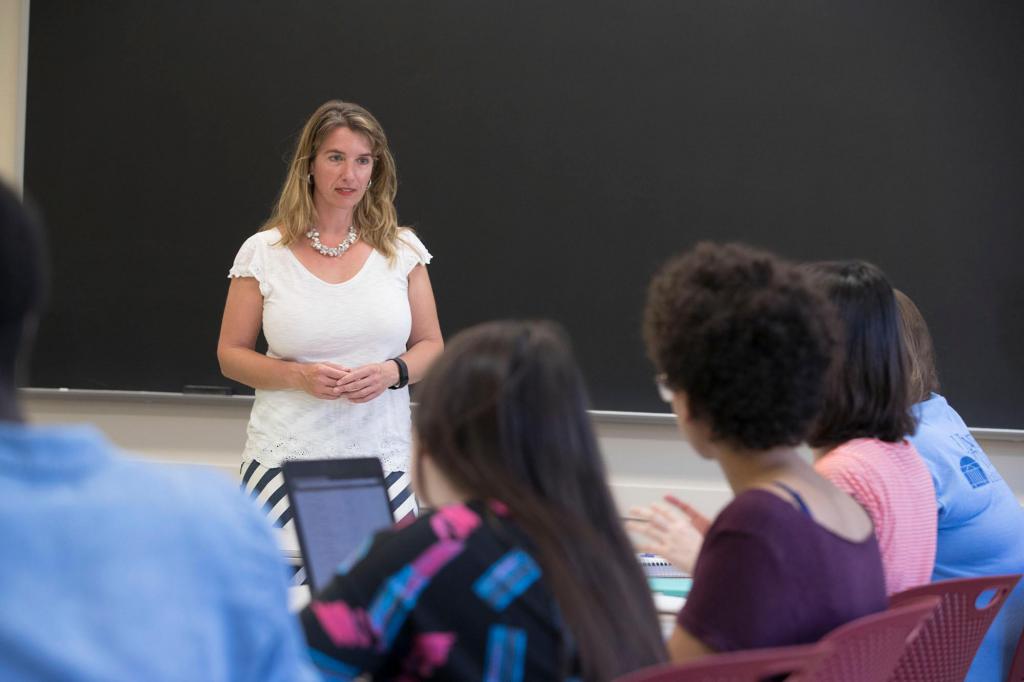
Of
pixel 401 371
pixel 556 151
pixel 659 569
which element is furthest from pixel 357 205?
pixel 659 569

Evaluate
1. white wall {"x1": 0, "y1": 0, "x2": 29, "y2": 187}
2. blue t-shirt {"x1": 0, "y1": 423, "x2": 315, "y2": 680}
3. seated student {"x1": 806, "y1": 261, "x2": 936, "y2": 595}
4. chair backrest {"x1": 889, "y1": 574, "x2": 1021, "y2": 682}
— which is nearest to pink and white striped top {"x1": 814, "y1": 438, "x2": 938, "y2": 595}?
seated student {"x1": 806, "y1": 261, "x2": 936, "y2": 595}

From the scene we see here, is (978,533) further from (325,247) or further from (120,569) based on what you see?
(120,569)

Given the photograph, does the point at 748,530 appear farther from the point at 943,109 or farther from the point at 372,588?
the point at 943,109

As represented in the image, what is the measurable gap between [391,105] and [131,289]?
1238 millimetres

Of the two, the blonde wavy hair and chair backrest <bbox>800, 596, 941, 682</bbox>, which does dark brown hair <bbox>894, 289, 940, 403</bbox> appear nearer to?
chair backrest <bbox>800, 596, 941, 682</bbox>

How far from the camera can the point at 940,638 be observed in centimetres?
196

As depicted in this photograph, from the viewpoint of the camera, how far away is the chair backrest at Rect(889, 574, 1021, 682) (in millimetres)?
1892

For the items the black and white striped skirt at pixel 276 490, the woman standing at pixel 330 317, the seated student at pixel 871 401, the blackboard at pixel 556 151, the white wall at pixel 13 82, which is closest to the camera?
the seated student at pixel 871 401

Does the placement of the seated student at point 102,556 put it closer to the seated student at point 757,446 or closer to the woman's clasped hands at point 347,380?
the seated student at point 757,446

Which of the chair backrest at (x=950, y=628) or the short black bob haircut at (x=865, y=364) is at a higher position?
the short black bob haircut at (x=865, y=364)

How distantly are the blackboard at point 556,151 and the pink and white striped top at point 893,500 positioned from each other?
2.04 m

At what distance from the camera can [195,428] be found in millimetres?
4500

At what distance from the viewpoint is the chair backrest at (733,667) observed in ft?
4.40

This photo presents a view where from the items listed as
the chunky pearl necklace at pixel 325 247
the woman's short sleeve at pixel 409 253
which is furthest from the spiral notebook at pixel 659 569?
the chunky pearl necklace at pixel 325 247
